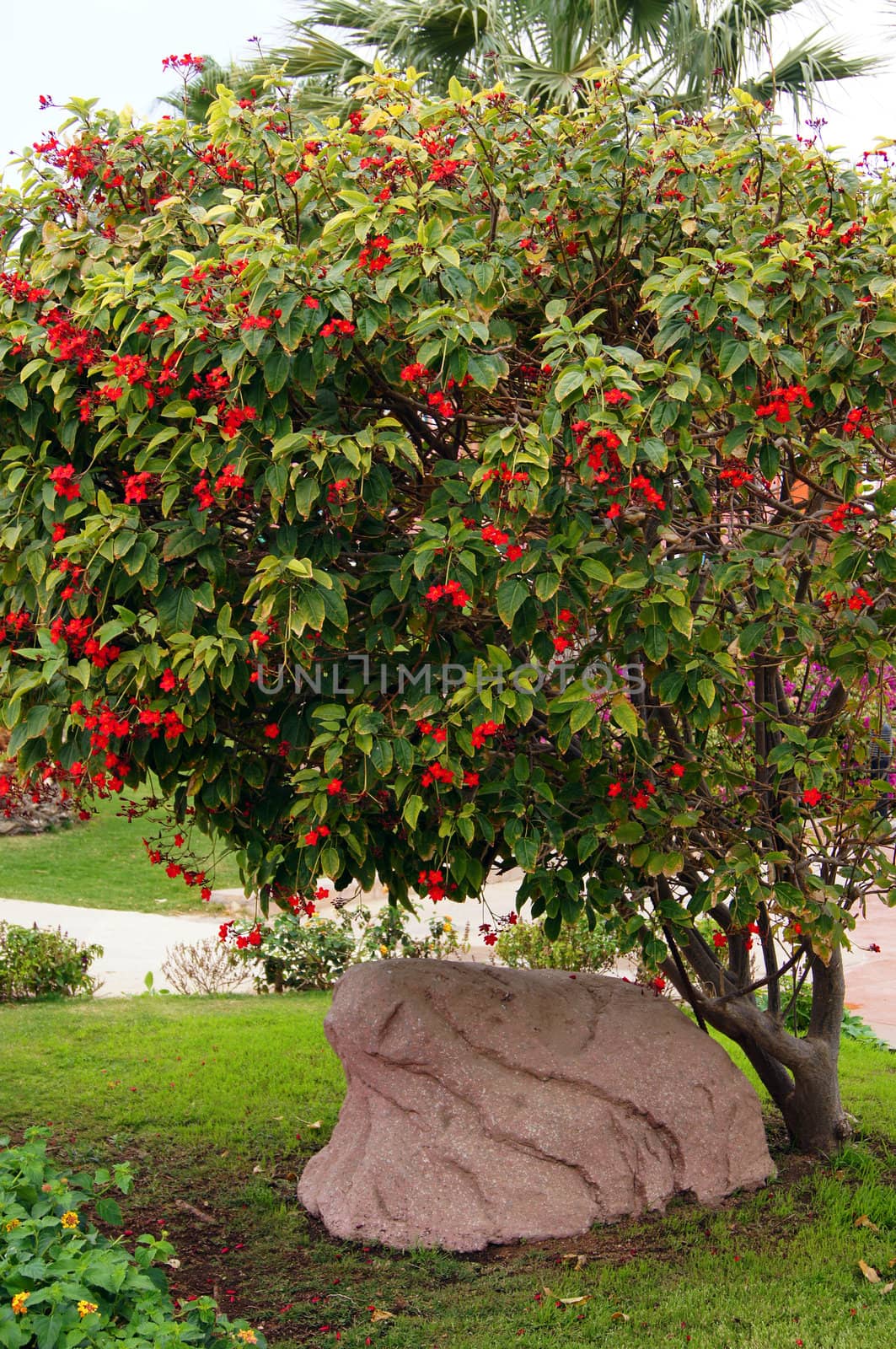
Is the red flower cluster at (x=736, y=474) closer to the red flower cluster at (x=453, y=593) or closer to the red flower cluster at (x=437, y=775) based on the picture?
the red flower cluster at (x=453, y=593)

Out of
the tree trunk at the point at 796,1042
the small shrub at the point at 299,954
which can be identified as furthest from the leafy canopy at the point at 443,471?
the small shrub at the point at 299,954

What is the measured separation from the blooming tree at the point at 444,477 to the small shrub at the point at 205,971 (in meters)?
5.03

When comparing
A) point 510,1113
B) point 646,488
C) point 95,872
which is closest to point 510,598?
point 646,488

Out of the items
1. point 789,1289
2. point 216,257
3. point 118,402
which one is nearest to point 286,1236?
point 789,1289

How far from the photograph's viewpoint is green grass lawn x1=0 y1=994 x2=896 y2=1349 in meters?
3.56

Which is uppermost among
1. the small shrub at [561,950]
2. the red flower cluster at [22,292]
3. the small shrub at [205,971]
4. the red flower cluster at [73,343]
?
the red flower cluster at [22,292]

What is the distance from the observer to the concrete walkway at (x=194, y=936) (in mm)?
8812

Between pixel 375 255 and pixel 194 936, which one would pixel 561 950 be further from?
pixel 375 255

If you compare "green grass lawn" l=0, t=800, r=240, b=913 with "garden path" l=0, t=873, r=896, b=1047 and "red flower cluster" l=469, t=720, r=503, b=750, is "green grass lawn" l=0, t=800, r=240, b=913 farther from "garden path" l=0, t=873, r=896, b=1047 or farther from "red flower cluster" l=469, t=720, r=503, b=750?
"red flower cluster" l=469, t=720, r=503, b=750

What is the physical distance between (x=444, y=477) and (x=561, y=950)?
5445mm

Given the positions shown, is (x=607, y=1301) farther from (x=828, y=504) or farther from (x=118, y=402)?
(x=118, y=402)

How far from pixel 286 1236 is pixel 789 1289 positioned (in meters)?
1.67

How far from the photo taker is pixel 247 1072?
620 centimetres

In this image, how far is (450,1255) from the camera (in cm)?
408
